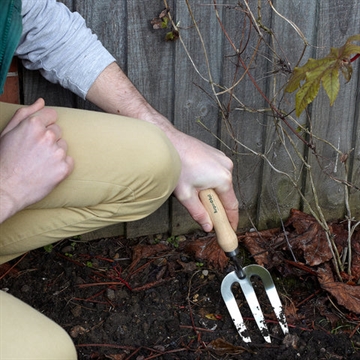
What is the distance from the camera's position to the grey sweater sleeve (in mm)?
2031

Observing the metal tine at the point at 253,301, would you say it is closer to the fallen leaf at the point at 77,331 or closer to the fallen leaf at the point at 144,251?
the fallen leaf at the point at 144,251

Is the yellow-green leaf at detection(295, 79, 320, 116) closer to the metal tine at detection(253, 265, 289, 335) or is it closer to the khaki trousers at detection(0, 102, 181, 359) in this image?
the khaki trousers at detection(0, 102, 181, 359)

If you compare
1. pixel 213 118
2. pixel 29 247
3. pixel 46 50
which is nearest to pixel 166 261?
pixel 213 118

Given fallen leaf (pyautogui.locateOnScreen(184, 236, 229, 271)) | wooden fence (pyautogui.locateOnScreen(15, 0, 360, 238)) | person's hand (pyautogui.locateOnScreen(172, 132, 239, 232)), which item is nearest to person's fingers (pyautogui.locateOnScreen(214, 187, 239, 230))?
person's hand (pyautogui.locateOnScreen(172, 132, 239, 232))

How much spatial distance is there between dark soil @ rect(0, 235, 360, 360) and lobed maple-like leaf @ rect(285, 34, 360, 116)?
0.85 m

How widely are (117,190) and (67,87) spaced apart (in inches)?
19.2

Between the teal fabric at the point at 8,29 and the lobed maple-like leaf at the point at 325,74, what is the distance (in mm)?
781

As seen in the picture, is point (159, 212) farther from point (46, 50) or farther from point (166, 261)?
point (46, 50)

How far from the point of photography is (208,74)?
2.44 m

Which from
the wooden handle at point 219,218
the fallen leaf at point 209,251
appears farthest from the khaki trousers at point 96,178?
the fallen leaf at point 209,251

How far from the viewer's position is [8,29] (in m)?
1.82

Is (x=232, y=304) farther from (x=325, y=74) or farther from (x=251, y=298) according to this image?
(x=325, y=74)

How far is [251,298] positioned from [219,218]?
1.29 feet

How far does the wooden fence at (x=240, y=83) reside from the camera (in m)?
2.33
